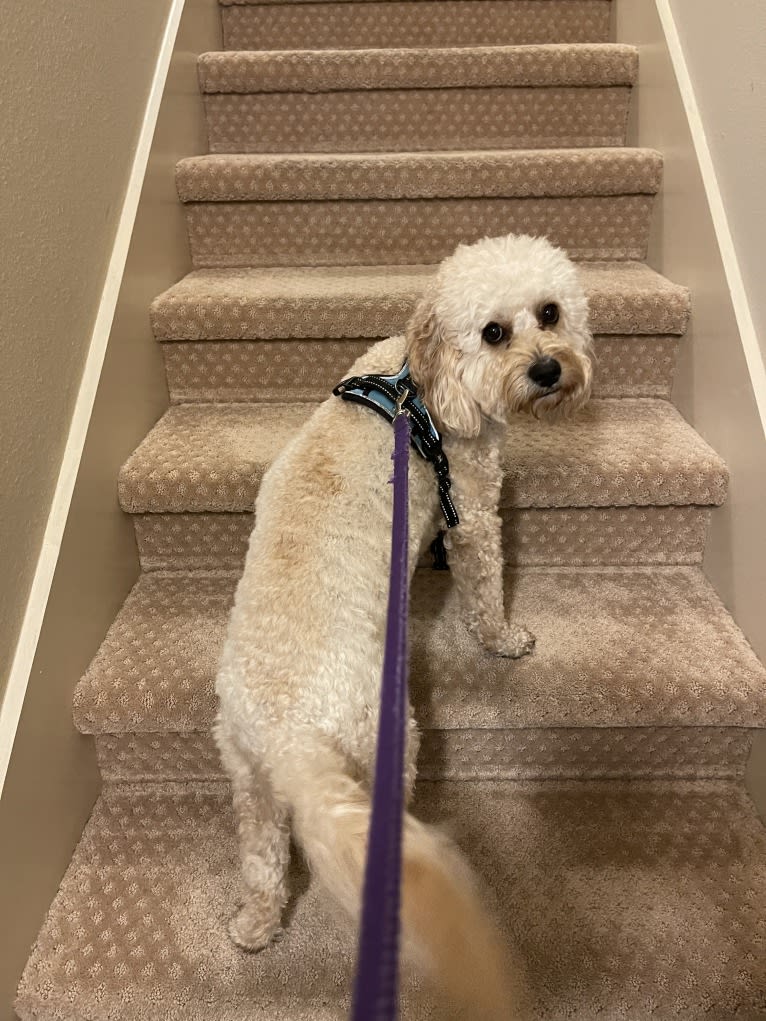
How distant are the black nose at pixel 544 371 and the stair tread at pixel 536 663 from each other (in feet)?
1.59

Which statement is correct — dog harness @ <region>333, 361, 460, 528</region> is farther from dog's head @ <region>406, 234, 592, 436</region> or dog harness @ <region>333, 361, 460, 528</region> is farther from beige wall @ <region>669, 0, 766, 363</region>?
beige wall @ <region>669, 0, 766, 363</region>

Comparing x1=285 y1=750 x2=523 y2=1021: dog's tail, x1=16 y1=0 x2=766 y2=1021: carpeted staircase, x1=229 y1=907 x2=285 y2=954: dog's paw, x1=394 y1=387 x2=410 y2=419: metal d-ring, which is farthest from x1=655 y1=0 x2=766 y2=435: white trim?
x1=229 y1=907 x2=285 y2=954: dog's paw

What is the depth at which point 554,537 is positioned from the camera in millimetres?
1434

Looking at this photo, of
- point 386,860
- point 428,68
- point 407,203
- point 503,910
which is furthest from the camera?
point 428,68

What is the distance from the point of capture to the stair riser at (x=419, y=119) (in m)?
1.85

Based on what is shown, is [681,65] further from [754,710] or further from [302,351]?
[754,710]

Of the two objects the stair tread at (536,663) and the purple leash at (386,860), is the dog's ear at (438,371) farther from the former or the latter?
the purple leash at (386,860)

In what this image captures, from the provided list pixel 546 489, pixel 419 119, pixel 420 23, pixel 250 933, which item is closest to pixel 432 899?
pixel 250 933

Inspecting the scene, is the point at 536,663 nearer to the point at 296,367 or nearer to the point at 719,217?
the point at 296,367

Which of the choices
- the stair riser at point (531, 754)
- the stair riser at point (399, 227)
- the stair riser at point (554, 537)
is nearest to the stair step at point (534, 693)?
the stair riser at point (531, 754)

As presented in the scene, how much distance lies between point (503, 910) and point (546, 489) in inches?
29.3

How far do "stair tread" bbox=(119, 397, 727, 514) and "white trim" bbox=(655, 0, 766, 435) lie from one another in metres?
0.18

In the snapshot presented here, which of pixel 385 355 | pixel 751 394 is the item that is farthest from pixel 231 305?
pixel 751 394

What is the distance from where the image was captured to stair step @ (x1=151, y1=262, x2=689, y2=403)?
149 centimetres
